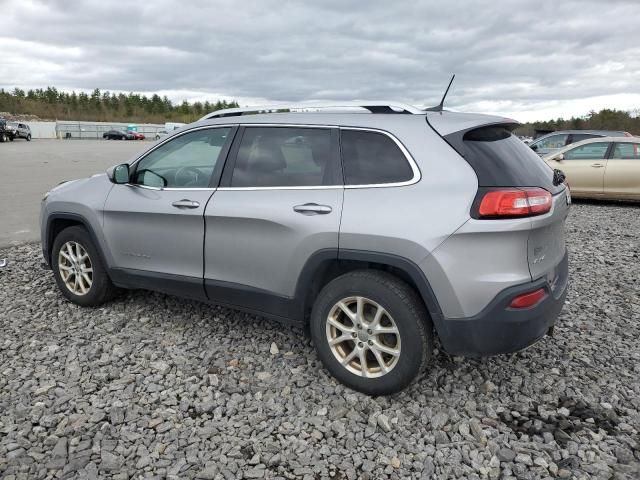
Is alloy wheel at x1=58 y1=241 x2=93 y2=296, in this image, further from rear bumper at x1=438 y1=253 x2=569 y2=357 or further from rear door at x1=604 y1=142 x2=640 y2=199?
rear door at x1=604 y1=142 x2=640 y2=199

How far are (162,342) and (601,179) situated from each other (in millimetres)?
10162

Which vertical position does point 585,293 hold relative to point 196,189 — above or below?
below

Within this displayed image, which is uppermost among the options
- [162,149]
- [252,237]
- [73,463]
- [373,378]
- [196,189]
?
[162,149]

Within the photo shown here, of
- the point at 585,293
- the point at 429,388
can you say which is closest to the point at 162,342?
the point at 429,388

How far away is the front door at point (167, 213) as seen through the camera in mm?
3816

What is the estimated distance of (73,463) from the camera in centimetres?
263

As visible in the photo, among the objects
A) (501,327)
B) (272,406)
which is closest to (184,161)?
(272,406)

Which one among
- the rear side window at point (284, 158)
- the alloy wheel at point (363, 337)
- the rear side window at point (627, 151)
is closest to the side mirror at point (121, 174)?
the rear side window at point (284, 158)

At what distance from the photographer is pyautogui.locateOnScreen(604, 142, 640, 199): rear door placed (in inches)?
423

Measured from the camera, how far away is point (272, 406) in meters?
3.15

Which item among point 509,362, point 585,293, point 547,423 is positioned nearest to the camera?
point 547,423

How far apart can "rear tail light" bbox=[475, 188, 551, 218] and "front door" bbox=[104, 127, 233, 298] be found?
6.23 ft

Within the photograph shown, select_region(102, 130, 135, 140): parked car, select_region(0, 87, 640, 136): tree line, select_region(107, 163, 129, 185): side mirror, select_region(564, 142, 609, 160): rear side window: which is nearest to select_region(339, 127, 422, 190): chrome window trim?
select_region(107, 163, 129, 185): side mirror

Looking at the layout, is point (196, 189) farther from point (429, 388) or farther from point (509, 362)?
point (509, 362)
